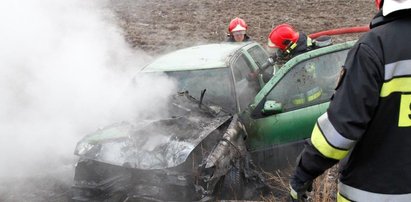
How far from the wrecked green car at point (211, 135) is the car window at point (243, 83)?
0.05 ft

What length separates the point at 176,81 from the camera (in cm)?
512

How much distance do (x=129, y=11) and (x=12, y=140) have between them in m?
10.6

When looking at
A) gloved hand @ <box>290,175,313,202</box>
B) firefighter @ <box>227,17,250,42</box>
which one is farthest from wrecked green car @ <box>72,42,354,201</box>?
gloved hand @ <box>290,175,313,202</box>

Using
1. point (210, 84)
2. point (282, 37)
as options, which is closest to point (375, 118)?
point (210, 84)

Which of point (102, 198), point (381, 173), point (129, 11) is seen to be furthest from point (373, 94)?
point (129, 11)

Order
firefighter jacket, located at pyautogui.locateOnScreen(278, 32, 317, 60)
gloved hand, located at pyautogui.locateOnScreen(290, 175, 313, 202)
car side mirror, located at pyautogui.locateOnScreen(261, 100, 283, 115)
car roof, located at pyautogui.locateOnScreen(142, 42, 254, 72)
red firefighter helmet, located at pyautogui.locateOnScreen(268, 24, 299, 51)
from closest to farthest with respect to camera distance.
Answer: gloved hand, located at pyautogui.locateOnScreen(290, 175, 313, 202)
car side mirror, located at pyautogui.locateOnScreen(261, 100, 283, 115)
car roof, located at pyautogui.locateOnScreen(142, 42, 254, 72)
firefighter jacket, located at pyautogui.locateOnScreen(278, 32, 317, 60)
red firefighter helmet, located at pyautogui.locateOnScreen(268, 24, 299, 51)

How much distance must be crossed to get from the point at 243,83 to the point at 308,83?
747 mm

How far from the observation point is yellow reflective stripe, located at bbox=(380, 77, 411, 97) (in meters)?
1.94

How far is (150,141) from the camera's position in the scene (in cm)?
412

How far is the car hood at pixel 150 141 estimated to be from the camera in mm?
3924

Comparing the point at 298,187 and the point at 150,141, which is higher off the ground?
the point at 298,187

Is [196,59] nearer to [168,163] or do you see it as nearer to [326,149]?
[168,163]

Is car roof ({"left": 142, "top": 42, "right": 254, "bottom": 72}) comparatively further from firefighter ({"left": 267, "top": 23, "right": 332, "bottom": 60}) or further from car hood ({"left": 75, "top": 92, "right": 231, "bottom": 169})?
car hood ({"left": 75, "top": 92, "right": 231, "bottom": 169})

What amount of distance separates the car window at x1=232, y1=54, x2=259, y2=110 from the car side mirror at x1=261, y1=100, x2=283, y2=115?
398 mm
